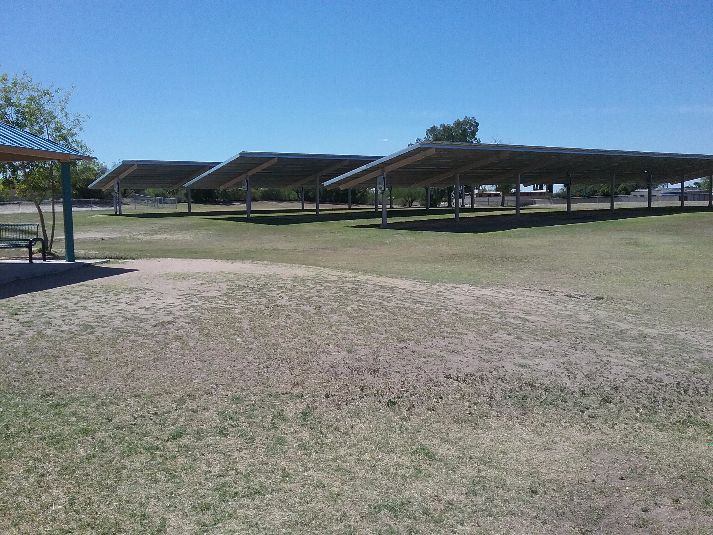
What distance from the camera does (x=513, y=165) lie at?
125 ft

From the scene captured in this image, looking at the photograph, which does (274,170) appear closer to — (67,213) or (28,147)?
(67,213)

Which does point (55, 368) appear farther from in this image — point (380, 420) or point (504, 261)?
point (504, 261)

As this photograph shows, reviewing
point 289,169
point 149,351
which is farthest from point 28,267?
point 289,169

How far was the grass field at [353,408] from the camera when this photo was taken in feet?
13.6

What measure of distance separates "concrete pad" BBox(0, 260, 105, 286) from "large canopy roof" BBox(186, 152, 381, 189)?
22216mm

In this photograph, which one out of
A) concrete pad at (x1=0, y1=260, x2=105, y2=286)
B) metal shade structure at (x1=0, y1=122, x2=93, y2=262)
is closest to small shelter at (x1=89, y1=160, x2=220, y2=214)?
metal shade structure at (x1=0, y1=122, x2=93, y2=262)

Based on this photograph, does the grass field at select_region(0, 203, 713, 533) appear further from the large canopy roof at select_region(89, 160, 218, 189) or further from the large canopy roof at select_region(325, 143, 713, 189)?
the large canopy roof at select_region(89, 160, 218, 189)

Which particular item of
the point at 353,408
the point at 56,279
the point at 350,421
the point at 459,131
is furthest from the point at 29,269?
the point at 459,131

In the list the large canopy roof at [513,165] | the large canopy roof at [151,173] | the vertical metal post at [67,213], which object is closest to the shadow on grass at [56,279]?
the vertical metal post at [67,213]

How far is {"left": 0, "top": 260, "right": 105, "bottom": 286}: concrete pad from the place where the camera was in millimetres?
13859

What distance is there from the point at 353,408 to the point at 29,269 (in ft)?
38.6

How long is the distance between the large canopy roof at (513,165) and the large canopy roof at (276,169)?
5.26 meters

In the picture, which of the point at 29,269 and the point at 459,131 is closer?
the point at 29,269

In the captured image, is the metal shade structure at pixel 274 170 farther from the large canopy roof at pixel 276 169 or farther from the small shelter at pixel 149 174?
the small shelter at pixel 149 174
